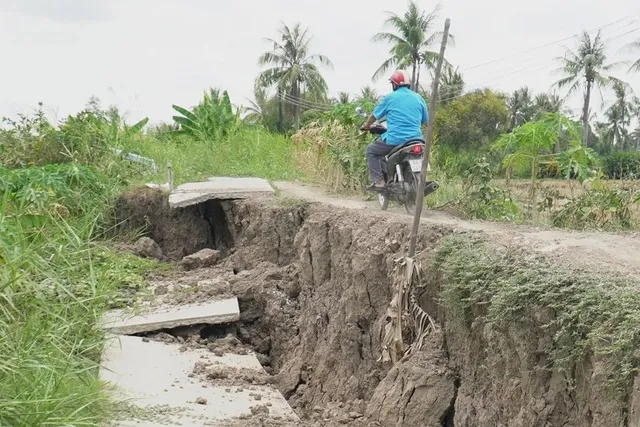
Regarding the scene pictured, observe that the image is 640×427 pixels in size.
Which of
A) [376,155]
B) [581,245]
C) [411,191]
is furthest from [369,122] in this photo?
[581,245]

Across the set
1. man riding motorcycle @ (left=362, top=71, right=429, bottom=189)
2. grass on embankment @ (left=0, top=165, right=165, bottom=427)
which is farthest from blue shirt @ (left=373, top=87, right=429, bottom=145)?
grass on embankment @ (left=0, top=165, right=165, bottom=427)

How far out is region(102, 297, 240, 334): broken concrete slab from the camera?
730 centimetres

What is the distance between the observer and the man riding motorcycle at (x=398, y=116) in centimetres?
859

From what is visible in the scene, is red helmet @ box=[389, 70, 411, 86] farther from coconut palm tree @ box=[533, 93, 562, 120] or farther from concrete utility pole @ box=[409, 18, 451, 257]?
coconut palm tree @ box=[533, 93, 562, 120]

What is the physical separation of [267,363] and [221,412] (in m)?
2.15

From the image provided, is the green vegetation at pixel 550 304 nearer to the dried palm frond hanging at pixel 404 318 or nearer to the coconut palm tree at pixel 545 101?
the dried palm frond hanging at pixel 404 318

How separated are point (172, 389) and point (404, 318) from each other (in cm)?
185

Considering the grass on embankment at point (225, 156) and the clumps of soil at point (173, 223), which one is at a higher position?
the grass on embankment at point (225, 156)

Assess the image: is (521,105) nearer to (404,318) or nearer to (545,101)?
(545,101)

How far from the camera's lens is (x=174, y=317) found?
7.53 m

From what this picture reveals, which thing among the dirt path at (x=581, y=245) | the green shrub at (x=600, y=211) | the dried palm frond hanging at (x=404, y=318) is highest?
the green shrub at (x=600, y=211)

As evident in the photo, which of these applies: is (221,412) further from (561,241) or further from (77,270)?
(561,241)

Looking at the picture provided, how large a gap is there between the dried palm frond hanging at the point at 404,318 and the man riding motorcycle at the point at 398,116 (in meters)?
3.52

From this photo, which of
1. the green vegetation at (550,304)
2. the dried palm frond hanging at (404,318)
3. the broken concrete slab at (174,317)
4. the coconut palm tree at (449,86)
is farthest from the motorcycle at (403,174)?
the coconut palm tree at (449,86)
